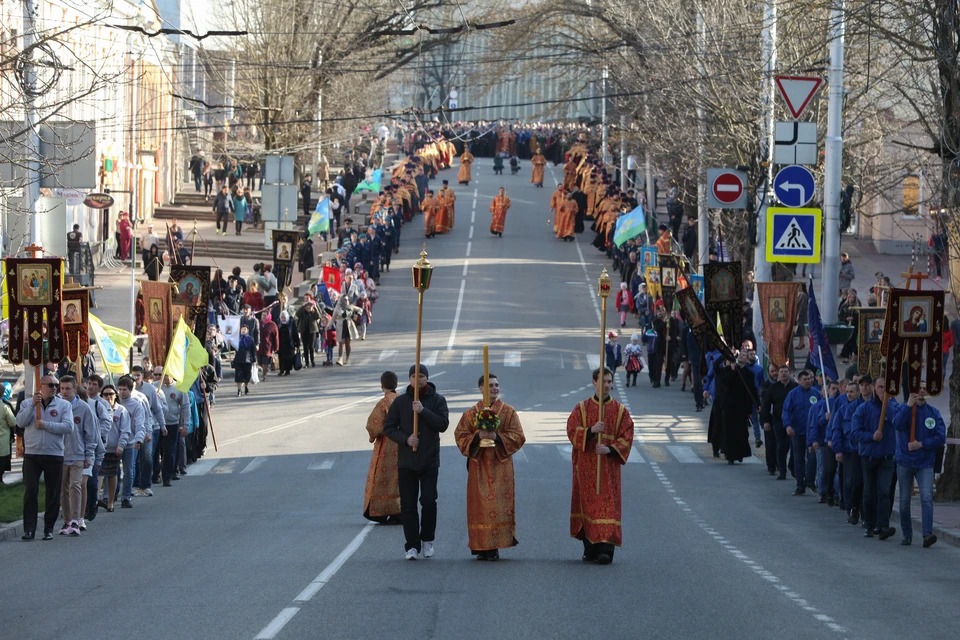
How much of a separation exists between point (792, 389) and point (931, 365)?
12.2 ft

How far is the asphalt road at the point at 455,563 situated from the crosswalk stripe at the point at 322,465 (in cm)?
4

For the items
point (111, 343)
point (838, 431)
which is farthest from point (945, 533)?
point (111, 343)

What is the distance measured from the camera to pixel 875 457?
1589cm

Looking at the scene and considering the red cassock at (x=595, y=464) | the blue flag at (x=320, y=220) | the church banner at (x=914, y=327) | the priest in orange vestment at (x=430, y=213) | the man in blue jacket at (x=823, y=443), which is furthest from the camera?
the priest in orange vestment at (x=430, y=213)

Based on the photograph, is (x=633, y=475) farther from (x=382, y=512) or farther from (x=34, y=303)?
(x=34, y=303)

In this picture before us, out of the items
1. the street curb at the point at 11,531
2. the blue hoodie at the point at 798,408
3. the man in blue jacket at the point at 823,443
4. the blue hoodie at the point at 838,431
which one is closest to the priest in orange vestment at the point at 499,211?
the blue hoodie at the point at 798,408

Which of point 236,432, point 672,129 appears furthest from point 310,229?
point 236,432

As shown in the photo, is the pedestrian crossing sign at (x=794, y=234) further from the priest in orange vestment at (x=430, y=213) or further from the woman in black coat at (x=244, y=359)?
the priest in orange vestment at (x=430, y=213)

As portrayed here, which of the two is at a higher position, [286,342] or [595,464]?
[595,464]

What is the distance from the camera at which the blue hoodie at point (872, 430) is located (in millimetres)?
15766

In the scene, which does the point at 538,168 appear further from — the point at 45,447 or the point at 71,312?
the point at 45,447

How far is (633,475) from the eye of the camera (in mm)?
21594

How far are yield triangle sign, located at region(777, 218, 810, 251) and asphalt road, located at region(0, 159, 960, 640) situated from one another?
3.25 m

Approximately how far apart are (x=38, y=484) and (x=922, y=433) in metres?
8.47
